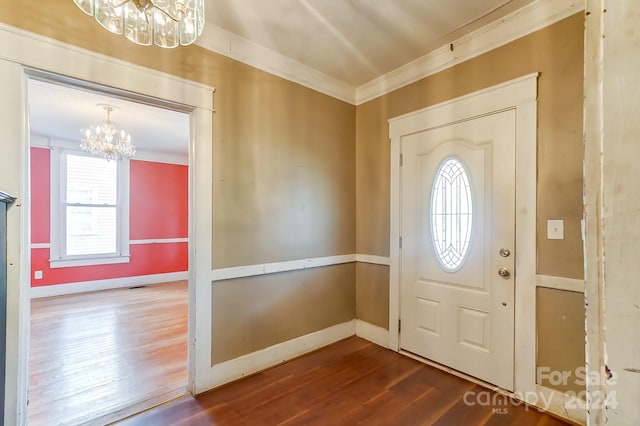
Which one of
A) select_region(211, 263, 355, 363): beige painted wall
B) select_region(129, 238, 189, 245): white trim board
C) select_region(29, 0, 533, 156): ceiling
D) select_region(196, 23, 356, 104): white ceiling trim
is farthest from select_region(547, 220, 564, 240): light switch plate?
select_region(129, 238, 189, 245): white trim board

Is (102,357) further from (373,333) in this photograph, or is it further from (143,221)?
(143,221)

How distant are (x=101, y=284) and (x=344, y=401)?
17.0ft

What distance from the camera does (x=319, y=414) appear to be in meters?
1.91

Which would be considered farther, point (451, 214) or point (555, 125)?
point (451, 214)

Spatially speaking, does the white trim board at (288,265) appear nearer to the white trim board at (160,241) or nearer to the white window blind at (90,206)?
the white trim board at (160,241)

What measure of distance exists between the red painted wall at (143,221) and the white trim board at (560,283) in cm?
614

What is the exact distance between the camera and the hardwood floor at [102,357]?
199 cm

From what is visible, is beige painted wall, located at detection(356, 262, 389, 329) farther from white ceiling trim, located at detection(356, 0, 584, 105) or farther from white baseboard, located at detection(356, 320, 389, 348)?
white ceiling trim, located at detection(356, 0, 584, 105)

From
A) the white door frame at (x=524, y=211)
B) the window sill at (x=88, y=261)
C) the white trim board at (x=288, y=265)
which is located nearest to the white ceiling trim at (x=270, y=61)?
the white door frame at (x=524, y=211)

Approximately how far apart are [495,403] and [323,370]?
126 cm

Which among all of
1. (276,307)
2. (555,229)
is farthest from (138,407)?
(555,229)

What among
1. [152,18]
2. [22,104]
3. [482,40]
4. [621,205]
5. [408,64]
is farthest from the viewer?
[408,64]

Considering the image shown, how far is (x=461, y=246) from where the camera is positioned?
2375mm

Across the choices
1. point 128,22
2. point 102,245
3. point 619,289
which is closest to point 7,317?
point 128,22
